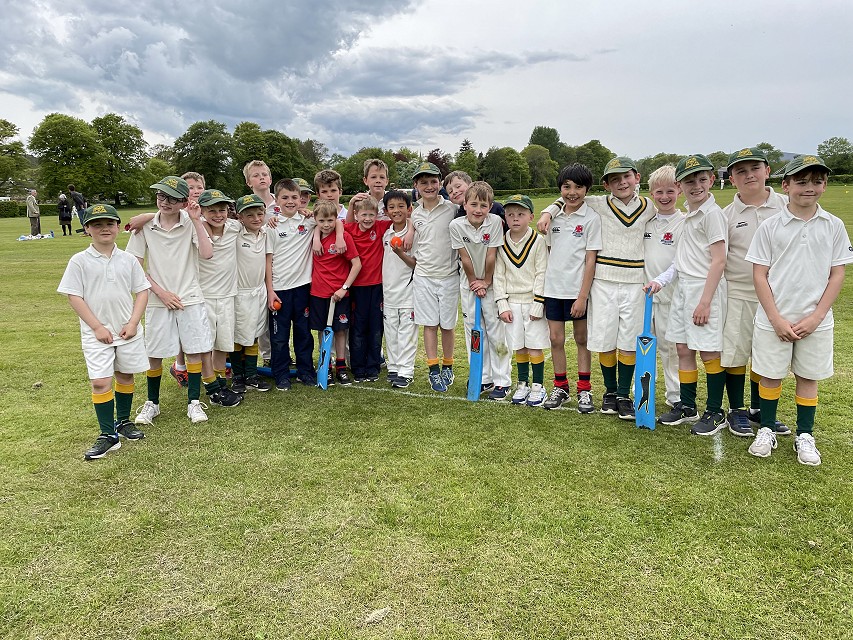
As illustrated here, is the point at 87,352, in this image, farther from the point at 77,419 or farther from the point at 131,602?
the point at 131,602

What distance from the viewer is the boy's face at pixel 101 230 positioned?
427cm

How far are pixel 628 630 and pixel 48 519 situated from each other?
3.32 meters

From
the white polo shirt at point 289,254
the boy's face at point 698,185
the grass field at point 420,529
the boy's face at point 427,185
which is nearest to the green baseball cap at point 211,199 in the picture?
the white polo shirt at point 289,254

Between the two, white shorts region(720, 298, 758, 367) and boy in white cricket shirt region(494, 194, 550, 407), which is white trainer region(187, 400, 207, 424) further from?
white shorts region(720, 298, 758, 367)

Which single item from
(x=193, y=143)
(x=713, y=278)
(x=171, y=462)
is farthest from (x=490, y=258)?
(x=193, y=143)

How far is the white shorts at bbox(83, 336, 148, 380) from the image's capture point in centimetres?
427

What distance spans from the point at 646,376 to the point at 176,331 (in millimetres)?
4136

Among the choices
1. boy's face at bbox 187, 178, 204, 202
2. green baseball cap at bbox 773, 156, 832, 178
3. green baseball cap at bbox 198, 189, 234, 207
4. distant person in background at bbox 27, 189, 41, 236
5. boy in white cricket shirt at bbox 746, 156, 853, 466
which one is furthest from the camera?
distant person in background at bbox 27, 189, 41, 236

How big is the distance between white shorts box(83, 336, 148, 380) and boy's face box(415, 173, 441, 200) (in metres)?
2.90

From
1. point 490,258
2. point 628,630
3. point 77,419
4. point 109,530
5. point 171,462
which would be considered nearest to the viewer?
point 628,630

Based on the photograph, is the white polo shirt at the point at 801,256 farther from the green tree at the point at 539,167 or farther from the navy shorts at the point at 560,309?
the green tree at the point at 539,167

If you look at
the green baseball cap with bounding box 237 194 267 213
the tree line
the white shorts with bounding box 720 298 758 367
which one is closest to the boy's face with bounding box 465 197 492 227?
the green baseball cap with bounding box 237 194 267 213

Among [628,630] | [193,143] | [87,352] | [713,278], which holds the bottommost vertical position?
[628,630]

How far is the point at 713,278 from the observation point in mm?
4277
